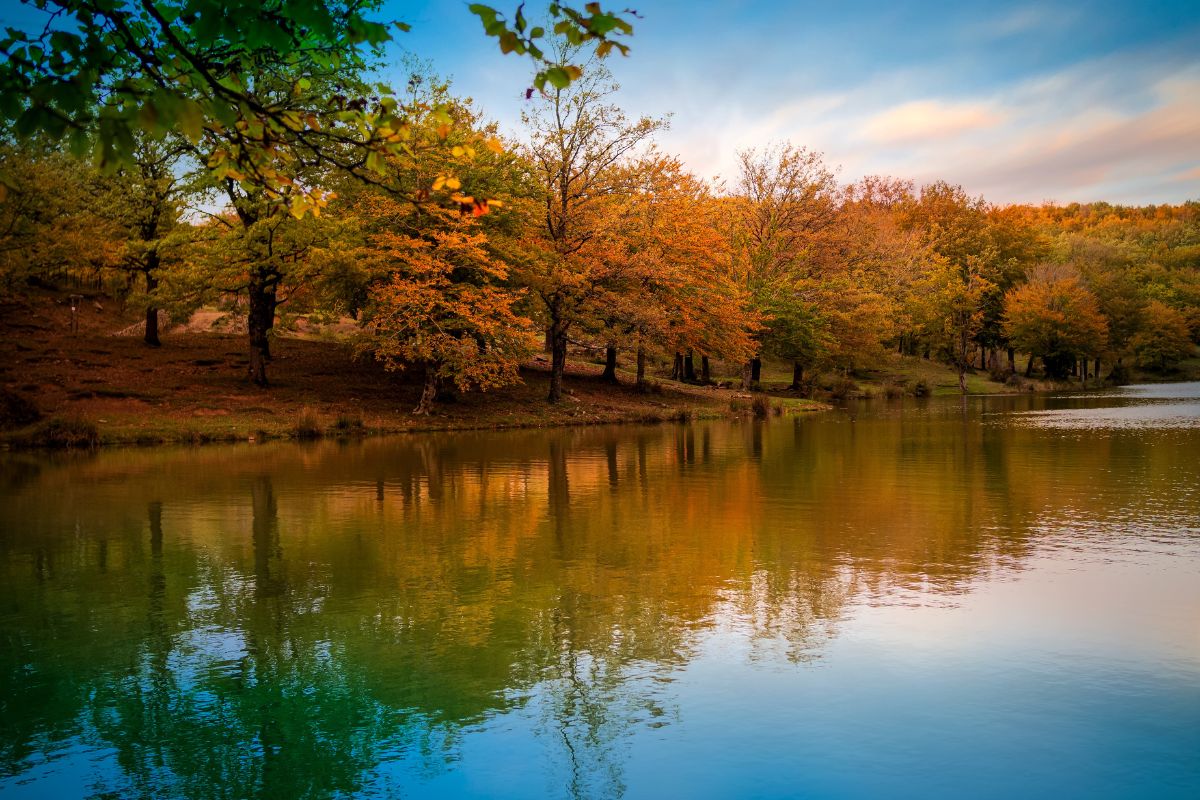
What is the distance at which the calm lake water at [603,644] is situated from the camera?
4738mm

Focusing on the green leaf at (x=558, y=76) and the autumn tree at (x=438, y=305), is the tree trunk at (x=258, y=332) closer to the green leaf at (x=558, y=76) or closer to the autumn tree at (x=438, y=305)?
the autumn tree at (x=438, y=305)

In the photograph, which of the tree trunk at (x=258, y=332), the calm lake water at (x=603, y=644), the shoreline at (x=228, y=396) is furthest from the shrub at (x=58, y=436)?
the calm lake water at (x=603, y=644)

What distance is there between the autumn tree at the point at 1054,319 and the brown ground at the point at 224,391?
4160cm

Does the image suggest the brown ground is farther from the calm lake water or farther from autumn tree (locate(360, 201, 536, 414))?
the calm lake water

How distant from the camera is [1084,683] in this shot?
584cm

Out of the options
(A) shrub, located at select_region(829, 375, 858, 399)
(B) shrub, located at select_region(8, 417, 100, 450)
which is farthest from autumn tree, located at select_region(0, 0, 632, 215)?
(A) shrub, located at select_region(829, 375, 858, 399)

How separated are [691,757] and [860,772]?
0.91m

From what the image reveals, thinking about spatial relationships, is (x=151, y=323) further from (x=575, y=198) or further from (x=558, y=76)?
(x=558, y=76)

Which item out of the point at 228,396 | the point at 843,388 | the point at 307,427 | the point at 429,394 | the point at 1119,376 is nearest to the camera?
the point at 307,427

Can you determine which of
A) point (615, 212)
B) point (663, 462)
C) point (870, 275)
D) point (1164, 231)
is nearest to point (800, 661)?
point (663, 462)

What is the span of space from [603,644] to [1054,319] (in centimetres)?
7642

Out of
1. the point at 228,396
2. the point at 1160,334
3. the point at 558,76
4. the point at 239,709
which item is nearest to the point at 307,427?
the point at 228,396

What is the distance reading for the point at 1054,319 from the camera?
7231cm

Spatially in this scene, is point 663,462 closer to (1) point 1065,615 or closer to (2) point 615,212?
(1) point 1065,615
